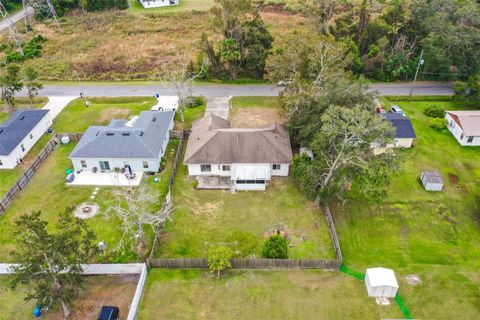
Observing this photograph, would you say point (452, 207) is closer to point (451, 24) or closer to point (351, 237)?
point (351, 237)

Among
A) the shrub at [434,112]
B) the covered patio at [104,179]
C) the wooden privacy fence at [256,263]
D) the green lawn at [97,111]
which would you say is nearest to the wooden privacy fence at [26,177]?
the green lawn at [97,111]

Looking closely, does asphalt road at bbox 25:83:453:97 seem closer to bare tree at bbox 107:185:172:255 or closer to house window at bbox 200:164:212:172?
house window at bbox 200:164:212:172

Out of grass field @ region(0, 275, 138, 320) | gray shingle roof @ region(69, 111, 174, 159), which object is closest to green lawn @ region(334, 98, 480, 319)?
grass field @ region(0, 275, 138, 320)

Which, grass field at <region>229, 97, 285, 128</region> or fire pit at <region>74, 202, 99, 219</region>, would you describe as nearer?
fire pit at <region>74, 202, 99, 219</region>

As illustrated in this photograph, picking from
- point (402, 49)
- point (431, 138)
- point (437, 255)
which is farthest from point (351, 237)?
point (402, 49)

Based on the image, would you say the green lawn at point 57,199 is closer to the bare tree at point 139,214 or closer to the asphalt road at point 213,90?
the bare tree at point 139,214

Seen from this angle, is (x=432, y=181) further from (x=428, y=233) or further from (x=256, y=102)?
(x=256, y=102)

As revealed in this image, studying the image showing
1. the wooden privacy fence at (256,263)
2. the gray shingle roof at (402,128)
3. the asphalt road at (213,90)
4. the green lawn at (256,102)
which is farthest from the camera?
the asphalt road at (213,90)
